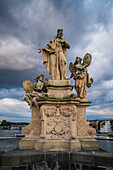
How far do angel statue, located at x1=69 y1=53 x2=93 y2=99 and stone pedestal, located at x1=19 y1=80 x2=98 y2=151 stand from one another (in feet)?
3.85

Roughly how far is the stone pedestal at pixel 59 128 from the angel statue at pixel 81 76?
1175 mm

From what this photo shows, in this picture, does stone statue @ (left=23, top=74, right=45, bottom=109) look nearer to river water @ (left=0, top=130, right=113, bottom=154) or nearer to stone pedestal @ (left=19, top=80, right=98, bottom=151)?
stone pedestal @ (left=19, top=80, right=98, bottom=151)

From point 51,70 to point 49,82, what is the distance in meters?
0.98

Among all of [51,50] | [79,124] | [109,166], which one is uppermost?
[51,50]

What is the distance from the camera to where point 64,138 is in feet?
28.5

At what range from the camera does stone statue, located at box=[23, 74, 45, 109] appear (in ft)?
32.1

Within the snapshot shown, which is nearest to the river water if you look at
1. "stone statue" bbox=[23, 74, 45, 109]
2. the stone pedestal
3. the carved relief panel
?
the stone pedestal

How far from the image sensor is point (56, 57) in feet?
36.0

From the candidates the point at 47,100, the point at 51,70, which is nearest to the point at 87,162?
the point at 47,100

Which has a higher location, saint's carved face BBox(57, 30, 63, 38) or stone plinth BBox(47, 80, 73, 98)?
saint's carved face BBox(57, 30, 63, 38)

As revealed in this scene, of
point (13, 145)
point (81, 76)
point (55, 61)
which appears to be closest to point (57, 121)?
point (81, 76)

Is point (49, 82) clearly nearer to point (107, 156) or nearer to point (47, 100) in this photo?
point (47, 100)

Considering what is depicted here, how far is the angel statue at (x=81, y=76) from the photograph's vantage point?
412 inches

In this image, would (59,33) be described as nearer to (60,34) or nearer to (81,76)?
(60,34)
